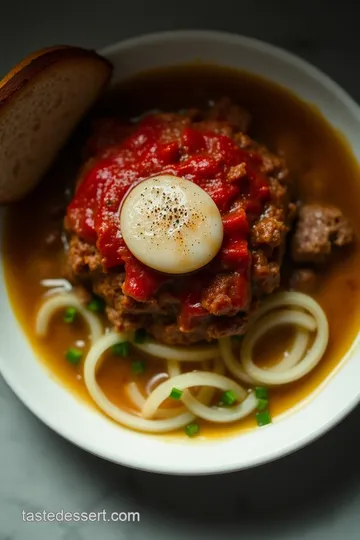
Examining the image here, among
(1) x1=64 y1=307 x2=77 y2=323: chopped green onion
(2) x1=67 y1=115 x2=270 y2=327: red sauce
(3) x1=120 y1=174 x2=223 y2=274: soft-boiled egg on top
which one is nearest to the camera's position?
(3) x1=120 y1=174 x2=223 y2=274: soft-boiled egg on top

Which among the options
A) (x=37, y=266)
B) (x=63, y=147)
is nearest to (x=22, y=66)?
(x=63, y=147)

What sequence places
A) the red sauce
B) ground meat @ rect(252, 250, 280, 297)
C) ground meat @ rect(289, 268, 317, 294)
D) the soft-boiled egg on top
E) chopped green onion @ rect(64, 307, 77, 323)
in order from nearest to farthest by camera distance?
1. the soft-boiled egg on top
2. the red sauce
3. ground meat @ rect(252, 250, 280, 297)
4. ground meat @ rect(289, 268, 317, 294)
5. chopped green onion @ rect(64, 307, 77, 323)

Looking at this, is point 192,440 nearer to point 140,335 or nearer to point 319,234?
point 140,335

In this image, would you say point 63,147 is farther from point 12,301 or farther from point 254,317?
point 254,317

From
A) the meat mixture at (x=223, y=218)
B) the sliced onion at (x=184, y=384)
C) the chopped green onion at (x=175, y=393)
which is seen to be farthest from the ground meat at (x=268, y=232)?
the chopped green onion at (x=175, y=393)

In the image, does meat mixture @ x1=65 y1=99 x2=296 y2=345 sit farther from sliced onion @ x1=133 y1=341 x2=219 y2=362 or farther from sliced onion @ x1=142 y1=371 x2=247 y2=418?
sliced onion @ x1=142 y1=371 x2=247 y2=418

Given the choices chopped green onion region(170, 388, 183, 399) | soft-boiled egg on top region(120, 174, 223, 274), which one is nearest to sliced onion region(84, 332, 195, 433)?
chopped green onion region(170, 388, 183, 399)

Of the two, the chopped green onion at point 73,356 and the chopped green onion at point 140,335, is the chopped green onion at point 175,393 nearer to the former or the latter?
the chopped green onion at point 140,335
